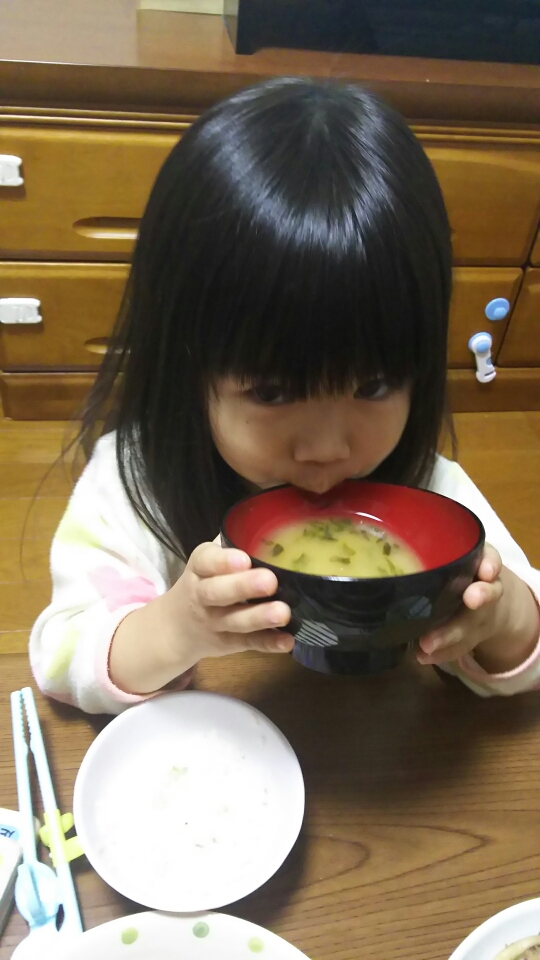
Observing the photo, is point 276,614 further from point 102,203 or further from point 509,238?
point 509,238

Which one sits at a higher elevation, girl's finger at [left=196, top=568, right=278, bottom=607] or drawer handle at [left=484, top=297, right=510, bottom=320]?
girl's finger at [left=196, top=568, right=278, bottom=607]

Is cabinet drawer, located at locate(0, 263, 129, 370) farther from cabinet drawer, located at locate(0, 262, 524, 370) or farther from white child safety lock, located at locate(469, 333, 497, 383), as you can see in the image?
white child safety lock, located at locate(469, 333, 497, 383)

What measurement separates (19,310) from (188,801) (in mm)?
1479

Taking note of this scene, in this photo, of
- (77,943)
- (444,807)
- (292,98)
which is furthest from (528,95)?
(77,943)

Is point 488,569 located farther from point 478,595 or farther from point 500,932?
point 500,932

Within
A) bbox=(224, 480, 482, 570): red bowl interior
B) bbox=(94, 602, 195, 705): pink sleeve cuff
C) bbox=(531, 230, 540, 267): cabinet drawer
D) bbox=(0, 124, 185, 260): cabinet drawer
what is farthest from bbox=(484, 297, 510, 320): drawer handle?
bbox=(94, 602, 195, 705): pink sleeve cuff

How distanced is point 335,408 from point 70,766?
33 centimetres

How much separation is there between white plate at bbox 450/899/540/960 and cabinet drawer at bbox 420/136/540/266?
5.23ft

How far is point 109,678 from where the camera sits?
1.98 ft

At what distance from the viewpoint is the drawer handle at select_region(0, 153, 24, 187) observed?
154 centimetres

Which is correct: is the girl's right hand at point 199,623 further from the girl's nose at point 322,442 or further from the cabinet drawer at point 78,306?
→ the cabinet drawer at point 78,306

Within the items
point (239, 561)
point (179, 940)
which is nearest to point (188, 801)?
point (179, 940)

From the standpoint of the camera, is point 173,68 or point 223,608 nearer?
point 223,608

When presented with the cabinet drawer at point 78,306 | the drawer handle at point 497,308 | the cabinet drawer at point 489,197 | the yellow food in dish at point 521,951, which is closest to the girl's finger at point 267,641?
the yellow food in dish at point 521,951
